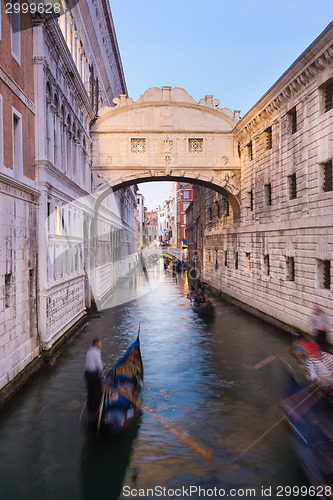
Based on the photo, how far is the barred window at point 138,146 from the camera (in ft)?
70.4

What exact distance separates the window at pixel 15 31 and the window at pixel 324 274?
951 cm

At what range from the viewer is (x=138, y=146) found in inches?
846

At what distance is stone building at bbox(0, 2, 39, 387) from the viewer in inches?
354

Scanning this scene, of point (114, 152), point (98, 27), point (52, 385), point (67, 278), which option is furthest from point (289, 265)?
point (98, 27)

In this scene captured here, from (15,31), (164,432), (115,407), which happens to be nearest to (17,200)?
(15,31)

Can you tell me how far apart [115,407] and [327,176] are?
881 cm

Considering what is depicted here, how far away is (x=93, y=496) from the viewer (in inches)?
241

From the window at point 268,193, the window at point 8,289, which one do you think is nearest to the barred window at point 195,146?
the window at point 268,193

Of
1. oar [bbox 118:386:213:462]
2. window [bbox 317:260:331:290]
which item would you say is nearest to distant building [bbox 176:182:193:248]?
window [bbox 317:260:331:290]

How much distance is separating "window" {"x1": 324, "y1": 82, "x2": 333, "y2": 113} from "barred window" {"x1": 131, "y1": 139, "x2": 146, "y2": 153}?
403 inches

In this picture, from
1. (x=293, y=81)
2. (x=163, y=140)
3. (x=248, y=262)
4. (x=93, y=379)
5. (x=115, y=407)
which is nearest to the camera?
(x=115, y=407)

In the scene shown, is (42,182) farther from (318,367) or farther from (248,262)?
(248,262)

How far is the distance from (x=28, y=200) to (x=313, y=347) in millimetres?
7149

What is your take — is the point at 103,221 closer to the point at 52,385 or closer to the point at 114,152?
the point at 114,152
